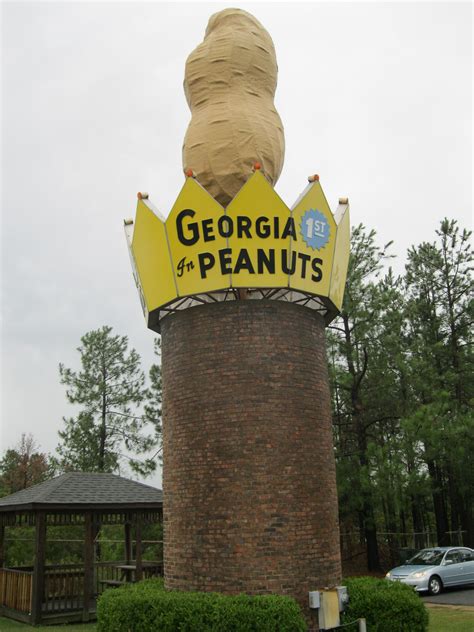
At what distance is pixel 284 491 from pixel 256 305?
3.13 m

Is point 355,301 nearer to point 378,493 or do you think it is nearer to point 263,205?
point 378,493

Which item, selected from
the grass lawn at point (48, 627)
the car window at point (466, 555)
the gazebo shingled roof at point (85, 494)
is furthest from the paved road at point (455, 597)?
the grass lawn at point (48, 627)

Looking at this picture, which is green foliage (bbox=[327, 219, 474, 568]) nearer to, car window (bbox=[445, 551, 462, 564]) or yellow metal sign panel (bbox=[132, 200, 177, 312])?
car window (bbox=[445, 551, 462, 564])

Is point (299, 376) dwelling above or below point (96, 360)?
below

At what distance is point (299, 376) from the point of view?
1064 centimetres

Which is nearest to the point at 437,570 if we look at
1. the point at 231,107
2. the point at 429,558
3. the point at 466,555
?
the point at 429,558

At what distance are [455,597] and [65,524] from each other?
10509 millimetres

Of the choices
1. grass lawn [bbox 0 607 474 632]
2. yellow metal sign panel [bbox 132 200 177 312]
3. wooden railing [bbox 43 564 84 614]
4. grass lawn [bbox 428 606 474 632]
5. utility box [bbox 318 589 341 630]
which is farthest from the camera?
wooden railing [bbox 43 564 84 614]

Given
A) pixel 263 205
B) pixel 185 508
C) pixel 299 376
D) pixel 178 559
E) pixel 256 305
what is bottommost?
pixel 178 559

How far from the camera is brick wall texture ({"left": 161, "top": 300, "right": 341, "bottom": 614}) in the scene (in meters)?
9.61

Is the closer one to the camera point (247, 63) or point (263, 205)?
point (263, 205)

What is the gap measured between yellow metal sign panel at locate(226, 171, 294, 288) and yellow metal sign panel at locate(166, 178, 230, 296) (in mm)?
191

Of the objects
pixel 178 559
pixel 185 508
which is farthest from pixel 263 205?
pixel 178 559

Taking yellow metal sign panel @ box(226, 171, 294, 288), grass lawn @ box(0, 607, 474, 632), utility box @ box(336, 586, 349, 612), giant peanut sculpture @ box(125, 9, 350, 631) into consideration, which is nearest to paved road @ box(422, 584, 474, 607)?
grass lawn @ box(0, 607, 474, 632)
